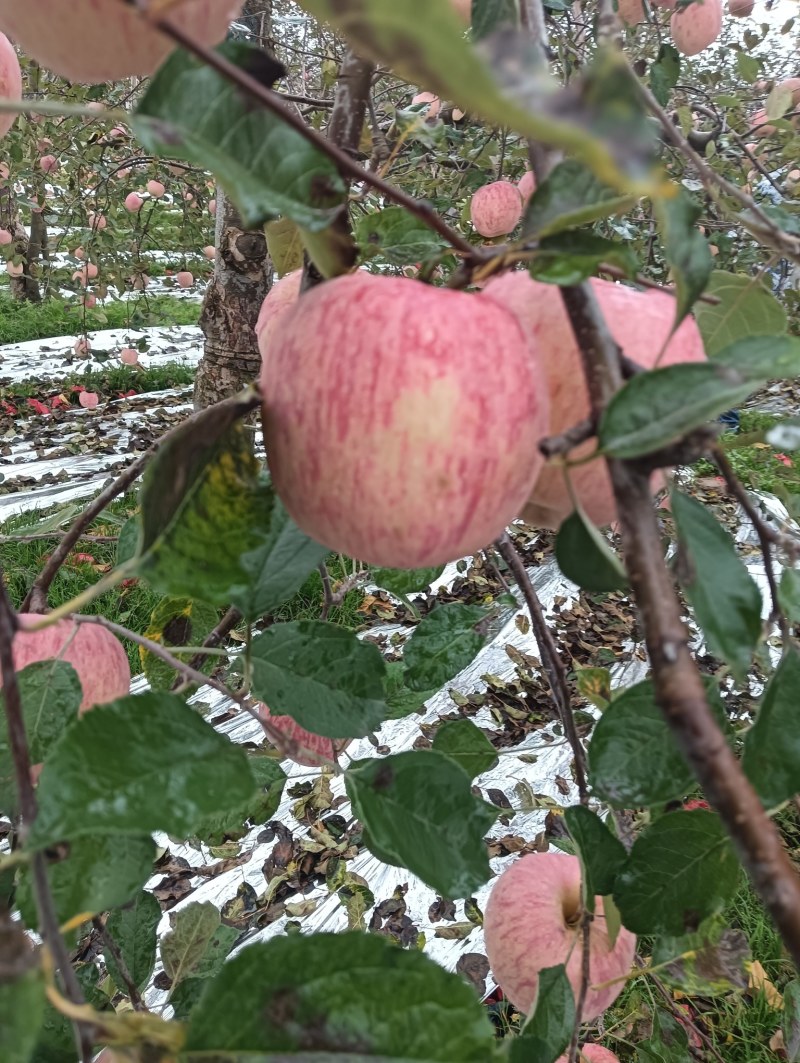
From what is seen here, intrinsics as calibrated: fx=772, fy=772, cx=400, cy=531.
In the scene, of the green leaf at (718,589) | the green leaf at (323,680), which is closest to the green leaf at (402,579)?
the green leaf at (323,680)

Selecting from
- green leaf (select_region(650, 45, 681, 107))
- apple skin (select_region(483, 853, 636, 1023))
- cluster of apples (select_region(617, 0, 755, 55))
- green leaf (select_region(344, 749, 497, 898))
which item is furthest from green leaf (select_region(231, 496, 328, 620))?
cluster of apples (select_region(617, 0, 755, 55))

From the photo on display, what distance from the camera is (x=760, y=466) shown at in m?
3.71

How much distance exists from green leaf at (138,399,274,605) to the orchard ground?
276 millimetres

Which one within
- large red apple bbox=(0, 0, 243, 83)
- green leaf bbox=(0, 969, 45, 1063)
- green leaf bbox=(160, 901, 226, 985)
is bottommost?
green leaf bbox=(160, 901, 226, 985)

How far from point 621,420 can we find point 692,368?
0.12ft

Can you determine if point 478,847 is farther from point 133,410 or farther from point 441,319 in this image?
point 133,410

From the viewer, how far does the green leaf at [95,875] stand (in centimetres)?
36

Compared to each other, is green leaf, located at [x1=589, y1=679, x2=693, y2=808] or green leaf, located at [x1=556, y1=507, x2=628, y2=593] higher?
green leaf, located at [x1=556, y1=507, x2=628, y2=593]

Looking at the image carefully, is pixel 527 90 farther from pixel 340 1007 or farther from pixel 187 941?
pixel 187 941

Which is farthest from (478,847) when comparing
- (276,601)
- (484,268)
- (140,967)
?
(140,967)

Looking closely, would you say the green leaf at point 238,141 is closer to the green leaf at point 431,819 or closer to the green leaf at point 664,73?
the green leaf at point 431,819

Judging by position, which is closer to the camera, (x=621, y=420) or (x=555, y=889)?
(x=621, y=420)

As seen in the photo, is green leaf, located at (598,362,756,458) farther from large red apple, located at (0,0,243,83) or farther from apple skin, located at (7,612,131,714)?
apple skin, located at (7,612,131,714)

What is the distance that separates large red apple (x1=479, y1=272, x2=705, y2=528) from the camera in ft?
1.44
